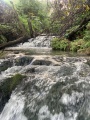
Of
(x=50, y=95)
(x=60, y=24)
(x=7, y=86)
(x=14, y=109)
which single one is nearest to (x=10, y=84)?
→ (x=7, y=86)

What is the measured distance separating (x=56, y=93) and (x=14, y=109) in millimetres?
938

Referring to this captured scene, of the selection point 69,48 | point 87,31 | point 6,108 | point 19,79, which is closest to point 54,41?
point 69,48

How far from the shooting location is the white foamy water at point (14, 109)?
Result: 4.48m

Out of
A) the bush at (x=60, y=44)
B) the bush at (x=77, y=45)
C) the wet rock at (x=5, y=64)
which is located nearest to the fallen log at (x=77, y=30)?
the bush at (x=60, y=44)

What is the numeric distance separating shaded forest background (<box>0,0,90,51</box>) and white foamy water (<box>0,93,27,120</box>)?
84.9 inches

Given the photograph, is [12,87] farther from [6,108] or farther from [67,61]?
[67,61]

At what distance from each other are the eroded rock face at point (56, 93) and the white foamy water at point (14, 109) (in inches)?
1.0

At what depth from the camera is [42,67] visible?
6.42 meters

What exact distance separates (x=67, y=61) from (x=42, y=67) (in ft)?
3.76

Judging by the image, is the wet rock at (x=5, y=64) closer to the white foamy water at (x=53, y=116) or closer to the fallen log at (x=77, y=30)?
Result: the white foamy water at (x=53, y=116)

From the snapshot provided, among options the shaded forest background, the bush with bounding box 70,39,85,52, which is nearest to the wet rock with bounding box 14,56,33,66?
the shaded forest background

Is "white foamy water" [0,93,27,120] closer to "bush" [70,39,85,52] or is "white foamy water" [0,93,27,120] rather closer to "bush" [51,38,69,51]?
"bush" [70,39,85,52]

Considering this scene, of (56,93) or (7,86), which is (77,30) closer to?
(7,86)

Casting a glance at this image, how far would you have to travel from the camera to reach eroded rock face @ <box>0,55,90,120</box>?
432 cm
